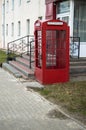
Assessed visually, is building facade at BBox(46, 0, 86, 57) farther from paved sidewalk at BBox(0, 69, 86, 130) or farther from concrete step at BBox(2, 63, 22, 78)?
paved sidewalk at BBox(0, 69, 86, 130)

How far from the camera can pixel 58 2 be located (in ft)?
65.4

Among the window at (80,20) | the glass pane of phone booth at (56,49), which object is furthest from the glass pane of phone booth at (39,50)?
the window at (80,20)

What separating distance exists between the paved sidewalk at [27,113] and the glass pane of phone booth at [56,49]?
152 cm

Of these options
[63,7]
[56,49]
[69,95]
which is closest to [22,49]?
[63,7]

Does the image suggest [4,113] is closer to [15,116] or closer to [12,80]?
[15,116]

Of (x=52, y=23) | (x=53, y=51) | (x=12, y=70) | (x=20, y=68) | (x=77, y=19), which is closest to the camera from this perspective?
(x=52, y=23)

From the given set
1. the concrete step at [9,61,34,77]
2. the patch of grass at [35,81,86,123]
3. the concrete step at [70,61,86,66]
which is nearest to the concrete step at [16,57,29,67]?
the concrete step at [9,61,34,77]

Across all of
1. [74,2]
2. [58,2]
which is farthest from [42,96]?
[58,2]

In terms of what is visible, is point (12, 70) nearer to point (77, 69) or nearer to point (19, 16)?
point (77, 69)

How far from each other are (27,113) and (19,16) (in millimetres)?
21848

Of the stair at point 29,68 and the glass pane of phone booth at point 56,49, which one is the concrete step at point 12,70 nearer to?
the stair at point 29,68

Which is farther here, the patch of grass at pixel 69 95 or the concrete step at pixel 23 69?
the concrete step at pixel 23 69

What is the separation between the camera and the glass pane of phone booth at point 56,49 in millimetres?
13891

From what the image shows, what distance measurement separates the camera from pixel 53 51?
14.1m
